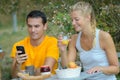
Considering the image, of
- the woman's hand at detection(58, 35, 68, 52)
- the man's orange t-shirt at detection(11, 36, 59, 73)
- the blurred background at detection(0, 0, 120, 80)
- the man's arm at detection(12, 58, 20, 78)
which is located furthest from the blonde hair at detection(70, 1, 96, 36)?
the blurred background at detection(0, 0, 120, 80)

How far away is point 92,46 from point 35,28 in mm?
518

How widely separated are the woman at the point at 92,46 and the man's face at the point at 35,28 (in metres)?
0.31

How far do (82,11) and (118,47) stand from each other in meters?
3.75

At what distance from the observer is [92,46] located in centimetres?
323

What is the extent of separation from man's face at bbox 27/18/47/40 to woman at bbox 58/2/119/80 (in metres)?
0.31

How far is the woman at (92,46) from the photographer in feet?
10.3

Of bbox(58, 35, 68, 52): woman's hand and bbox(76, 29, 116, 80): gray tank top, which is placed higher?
bbox(58, 35, 68, 52): woman's hand

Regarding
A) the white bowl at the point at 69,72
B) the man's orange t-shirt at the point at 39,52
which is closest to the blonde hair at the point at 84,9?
the man's orange t-shirt at the point at 39,52

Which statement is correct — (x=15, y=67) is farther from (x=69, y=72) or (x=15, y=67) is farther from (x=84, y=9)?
(x=84, y=9)

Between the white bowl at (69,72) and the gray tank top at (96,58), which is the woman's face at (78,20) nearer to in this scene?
the gray tank top at (96,58)

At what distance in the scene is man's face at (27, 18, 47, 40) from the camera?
10.8 feet

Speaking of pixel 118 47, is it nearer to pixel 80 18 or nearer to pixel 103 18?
pixel 103 18

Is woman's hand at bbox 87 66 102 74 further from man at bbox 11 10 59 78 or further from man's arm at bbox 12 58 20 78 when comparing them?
man's arm at bbox 12 58 20 78

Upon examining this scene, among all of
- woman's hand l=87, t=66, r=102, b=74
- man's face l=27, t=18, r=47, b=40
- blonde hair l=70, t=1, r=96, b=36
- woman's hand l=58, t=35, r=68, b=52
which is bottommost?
woman's hand l=87, t=66, r=102, b=74
